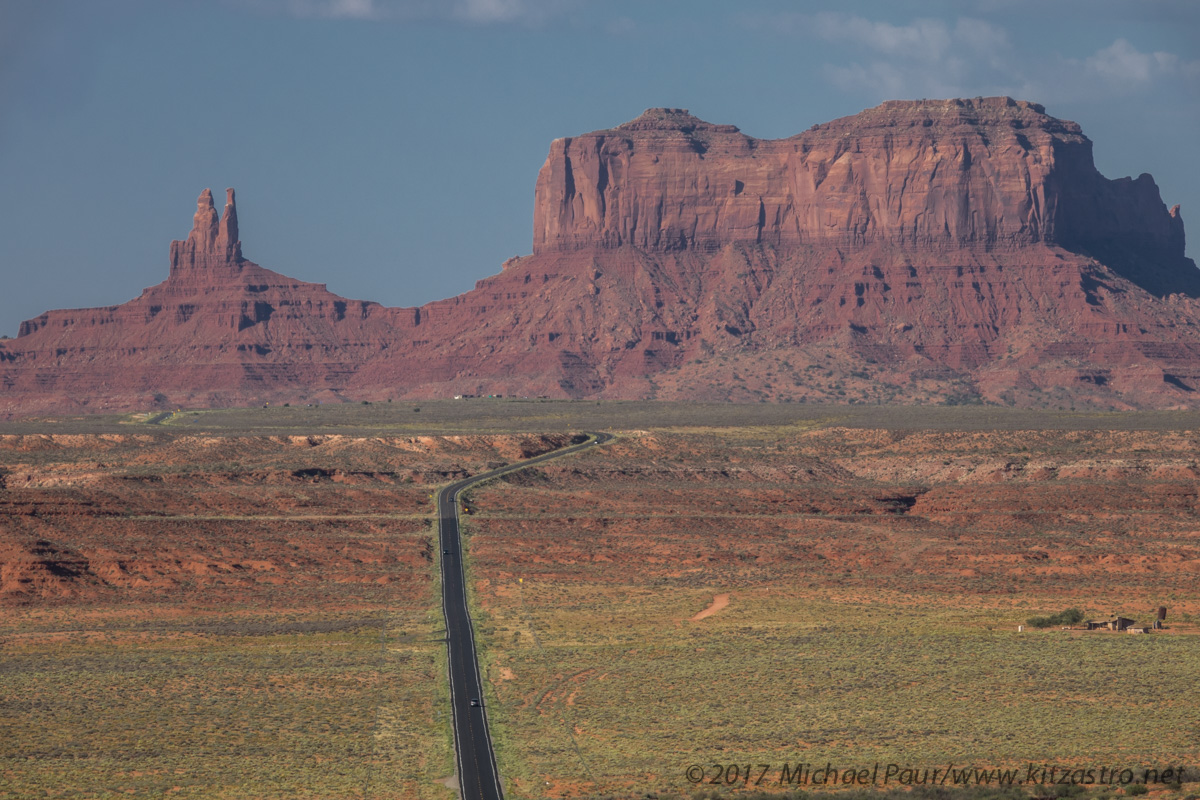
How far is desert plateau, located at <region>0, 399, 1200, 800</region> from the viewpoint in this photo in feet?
172

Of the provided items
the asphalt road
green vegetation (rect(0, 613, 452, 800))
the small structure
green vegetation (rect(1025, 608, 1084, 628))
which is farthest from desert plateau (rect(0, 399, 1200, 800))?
the small structure

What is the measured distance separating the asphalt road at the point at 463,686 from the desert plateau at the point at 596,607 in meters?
0.68

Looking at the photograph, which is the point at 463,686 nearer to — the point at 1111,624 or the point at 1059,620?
the point at 1059,620

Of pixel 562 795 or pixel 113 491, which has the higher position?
pixel 113 491

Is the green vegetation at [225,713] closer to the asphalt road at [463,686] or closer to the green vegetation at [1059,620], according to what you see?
the asphalt road at [463,686]

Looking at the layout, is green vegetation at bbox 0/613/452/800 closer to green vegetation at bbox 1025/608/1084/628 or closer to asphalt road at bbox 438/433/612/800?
asphalt road at bbox 438/433/612/800

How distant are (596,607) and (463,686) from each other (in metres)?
18.0

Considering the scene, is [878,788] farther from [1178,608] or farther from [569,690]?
[1178,608]

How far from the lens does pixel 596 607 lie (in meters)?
79.0

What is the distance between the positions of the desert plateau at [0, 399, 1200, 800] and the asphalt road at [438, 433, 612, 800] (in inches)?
26.6

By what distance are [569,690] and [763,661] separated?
857cm

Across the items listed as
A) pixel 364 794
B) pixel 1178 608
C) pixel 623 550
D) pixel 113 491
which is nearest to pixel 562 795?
pixel 364 794

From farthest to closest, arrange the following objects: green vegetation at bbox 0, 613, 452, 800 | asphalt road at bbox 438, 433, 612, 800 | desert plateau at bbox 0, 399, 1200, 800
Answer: desert plateau at bbox 0, 399, 1200, 800
asphalt road at bbox 438, 433, 612, 800
green vegetation at bbox 0, 613, 452, 800

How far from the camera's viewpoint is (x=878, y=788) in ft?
154
